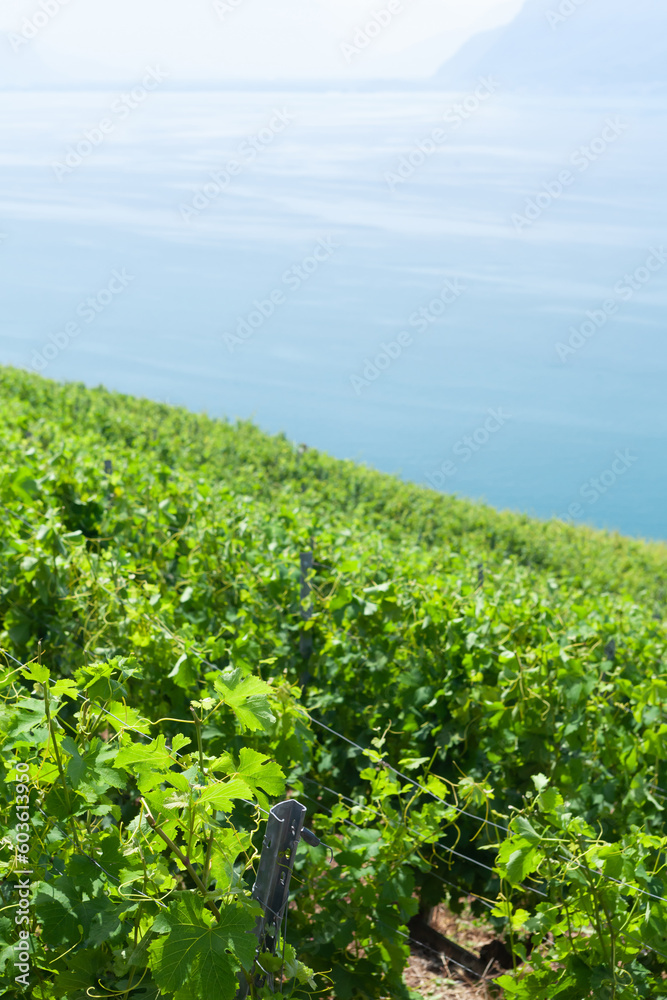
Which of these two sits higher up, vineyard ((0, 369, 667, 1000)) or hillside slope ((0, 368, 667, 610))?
vineyard ((0, 369, 667, 1000))

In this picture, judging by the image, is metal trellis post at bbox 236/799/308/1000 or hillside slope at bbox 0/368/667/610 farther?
hillside slope at bbox 0/368/667/610

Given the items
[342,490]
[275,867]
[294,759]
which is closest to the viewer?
[275,867]

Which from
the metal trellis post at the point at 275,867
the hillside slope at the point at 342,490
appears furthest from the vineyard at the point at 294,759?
the hillside slope at the point at 342,490

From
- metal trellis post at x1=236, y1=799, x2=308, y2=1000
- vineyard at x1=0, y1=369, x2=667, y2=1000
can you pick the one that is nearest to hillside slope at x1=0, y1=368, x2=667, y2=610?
vineyard at x1=0, y1=369, x2=667, y2=1000

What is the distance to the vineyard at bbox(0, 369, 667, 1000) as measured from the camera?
6.13ft

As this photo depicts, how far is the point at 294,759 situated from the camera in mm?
2939

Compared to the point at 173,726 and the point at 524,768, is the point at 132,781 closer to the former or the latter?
the point at 173,726

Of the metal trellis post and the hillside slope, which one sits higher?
the metal trellis post

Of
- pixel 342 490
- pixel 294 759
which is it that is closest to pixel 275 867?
pixel 294 759

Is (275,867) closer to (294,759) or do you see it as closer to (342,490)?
(294,759)

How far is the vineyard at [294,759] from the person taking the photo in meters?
1.87

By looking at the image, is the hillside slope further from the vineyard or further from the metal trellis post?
the metal trellis post

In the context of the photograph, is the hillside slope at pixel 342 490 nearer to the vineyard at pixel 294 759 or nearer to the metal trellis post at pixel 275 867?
the vineyard at pixel 294 759

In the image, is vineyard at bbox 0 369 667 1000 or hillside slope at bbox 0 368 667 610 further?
hillside slope at bbox 0 368 667 610
